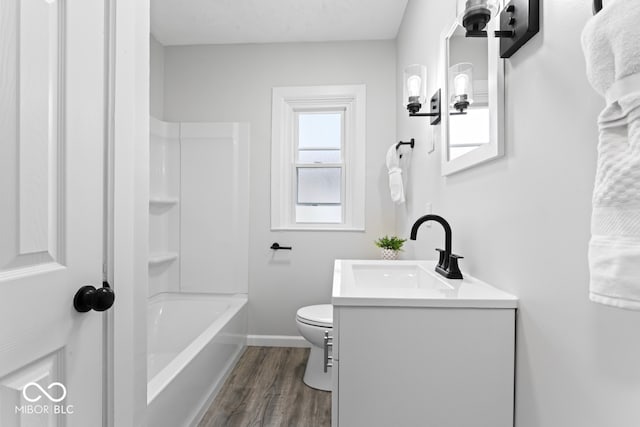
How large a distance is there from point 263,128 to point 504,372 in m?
2.47

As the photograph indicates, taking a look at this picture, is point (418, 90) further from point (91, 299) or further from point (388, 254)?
point (91, 299)

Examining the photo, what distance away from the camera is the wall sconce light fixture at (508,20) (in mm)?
847

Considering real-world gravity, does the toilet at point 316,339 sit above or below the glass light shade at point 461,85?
below

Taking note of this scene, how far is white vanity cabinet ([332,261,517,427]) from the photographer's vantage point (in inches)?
35.5

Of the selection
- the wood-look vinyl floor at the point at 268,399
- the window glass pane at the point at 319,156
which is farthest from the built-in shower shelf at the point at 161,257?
the window glass pane at the point at 319,156

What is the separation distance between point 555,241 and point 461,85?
0.78m

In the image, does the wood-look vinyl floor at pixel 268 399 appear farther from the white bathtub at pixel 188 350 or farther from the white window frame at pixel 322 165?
the white window frame at pixel 322 165

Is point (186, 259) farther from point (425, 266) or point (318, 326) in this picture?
point (425, 266)

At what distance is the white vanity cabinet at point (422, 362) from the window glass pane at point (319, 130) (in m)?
2.24

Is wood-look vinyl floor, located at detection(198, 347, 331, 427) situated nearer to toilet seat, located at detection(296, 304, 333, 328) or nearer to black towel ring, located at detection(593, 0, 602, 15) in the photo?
toilet seat, located at detection(296, 304, 333, 328)

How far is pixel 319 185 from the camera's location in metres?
3.00

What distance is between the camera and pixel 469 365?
0.90 meters

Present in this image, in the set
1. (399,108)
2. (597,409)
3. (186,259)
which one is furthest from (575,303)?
(186,259)

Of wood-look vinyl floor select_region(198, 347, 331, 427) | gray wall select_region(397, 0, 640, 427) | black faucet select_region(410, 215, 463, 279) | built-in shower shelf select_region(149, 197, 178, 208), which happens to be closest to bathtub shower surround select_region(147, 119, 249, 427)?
built-in shower shelf select_region(149, 197, 178, 208)
